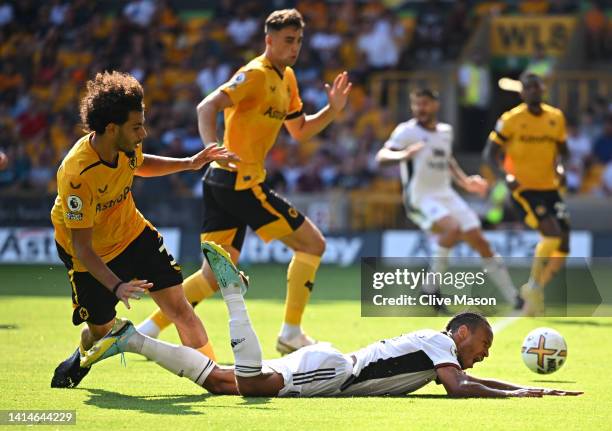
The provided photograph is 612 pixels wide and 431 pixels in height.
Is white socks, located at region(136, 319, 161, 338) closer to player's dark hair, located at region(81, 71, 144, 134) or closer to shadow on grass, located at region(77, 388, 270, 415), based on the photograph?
shadow on grass, located at region(77, 388, 270, 415)

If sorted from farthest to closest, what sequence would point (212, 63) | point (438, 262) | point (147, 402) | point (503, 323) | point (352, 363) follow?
point (212, 63)
point (438, 262)
point (503, 323)
point (352, 363)
point (147, 402)

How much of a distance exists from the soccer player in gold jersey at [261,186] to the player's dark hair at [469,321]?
2.44 meters

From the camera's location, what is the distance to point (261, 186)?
9891 mm

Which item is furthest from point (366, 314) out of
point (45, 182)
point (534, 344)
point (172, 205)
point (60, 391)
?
point (45, 182)

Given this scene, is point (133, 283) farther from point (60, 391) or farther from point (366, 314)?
point (366, 314)

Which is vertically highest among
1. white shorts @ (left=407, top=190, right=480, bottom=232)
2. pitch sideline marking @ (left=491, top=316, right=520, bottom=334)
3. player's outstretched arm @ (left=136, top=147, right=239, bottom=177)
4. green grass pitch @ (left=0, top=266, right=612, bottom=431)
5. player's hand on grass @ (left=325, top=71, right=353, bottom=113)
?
player's hand on grass @ (left=325, top=71, right=353, bottom=113)

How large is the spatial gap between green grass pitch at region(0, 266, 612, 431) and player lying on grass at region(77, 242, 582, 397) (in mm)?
111

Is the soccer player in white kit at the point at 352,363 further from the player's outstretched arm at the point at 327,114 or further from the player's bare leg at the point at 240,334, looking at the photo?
the player's outstretched arm at the point at 327,114

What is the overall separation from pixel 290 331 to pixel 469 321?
2622 millimetres

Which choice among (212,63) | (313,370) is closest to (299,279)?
(313,370)

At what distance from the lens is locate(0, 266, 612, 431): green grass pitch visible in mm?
6586

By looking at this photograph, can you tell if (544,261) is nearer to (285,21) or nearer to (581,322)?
(581,322)

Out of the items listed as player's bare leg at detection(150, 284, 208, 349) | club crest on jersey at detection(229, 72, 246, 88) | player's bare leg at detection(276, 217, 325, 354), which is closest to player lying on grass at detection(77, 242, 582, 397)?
player's bare leg at detection(150, 284, 208, 349)

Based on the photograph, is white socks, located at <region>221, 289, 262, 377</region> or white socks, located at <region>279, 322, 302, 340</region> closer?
white socks, located at <region>221, 289, 262, 377</region>
